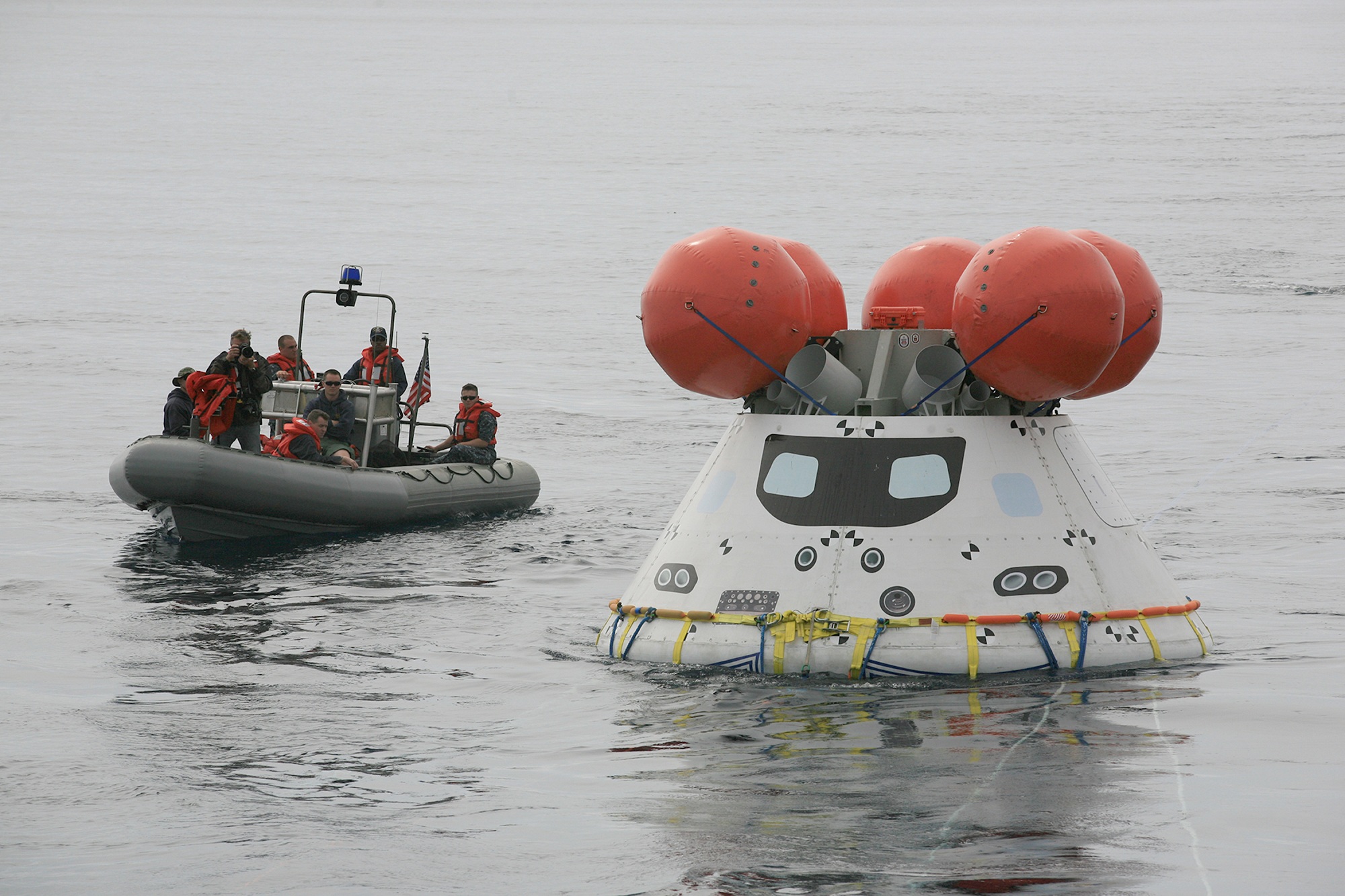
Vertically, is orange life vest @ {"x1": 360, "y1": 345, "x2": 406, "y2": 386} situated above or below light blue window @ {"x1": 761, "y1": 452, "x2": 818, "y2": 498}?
above

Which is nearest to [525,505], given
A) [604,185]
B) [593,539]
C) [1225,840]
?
[593,539]

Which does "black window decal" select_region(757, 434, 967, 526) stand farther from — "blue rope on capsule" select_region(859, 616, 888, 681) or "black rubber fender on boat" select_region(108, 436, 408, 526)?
"black rubber fender on boat" select_region(108, 436, 408, 526)

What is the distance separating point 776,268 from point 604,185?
211 feet

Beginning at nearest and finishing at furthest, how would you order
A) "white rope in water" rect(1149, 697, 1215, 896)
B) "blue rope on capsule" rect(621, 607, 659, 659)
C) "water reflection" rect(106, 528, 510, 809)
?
"white rope in water" rect(1149, 697, 1215, 896) < "water reflection" rect(106, 528, 510, 809) < "blue rope on capsule" rect(621, 607, 659, 659)

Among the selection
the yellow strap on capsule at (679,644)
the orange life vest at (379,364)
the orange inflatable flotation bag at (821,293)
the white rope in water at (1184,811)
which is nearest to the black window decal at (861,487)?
the yellow strap on capsule at (679,644)

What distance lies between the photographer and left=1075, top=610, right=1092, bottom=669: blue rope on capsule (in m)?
8.99

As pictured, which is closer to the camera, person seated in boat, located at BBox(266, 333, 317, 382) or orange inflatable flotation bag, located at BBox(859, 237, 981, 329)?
orange inflatable flotation bag, located at BBox(859, 237, 981, 329)

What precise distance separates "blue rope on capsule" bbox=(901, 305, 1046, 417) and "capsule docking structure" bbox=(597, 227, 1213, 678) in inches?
0.5

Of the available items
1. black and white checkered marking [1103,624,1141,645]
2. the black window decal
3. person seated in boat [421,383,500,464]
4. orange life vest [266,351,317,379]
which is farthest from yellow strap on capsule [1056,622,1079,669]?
orange life vest [266,351,317,379]

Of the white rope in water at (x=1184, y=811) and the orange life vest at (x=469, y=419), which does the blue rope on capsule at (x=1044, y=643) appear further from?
the orange life vest at (x=469, y=419)

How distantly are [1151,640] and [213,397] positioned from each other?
10.9 metres

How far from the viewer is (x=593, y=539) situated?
18438 mm

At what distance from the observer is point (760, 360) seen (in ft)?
31.4

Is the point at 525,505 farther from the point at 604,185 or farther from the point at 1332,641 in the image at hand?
the point at 604,185
